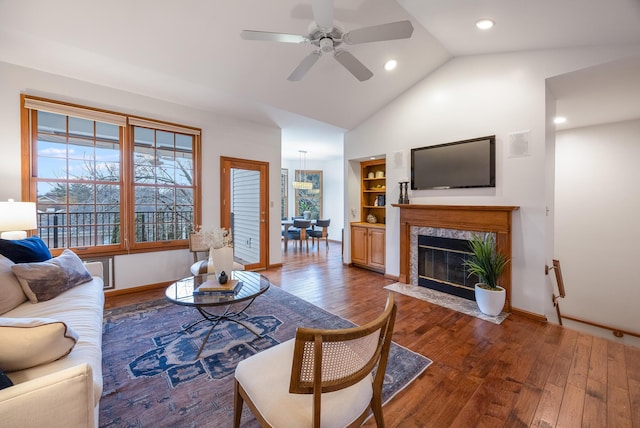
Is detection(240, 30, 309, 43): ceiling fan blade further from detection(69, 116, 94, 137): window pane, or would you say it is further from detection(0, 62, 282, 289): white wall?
detection(69, 116, 94, 137): window pane

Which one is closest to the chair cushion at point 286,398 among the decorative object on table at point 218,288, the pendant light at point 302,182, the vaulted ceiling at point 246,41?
the decorative object on table at point 218,288

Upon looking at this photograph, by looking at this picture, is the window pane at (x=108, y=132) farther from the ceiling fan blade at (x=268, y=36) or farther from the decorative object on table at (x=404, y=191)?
the decorative object on table at (x=404, y=191)

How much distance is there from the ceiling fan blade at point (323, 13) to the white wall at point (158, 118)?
2.94m

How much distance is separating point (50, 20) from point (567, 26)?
4.73 metres

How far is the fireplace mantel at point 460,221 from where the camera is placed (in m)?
3.26

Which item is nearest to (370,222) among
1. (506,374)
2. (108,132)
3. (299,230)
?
(299,230)

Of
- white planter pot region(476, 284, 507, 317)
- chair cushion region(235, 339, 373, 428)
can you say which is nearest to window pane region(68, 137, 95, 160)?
chair cushion region(235, 339, 373, 428)

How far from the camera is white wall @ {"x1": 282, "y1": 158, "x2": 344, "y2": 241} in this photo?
28.5ft

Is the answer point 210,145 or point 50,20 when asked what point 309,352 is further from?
point 210,145

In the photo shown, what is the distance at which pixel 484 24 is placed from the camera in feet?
9.21

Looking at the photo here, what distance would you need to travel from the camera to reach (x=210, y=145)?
4477 millimetres

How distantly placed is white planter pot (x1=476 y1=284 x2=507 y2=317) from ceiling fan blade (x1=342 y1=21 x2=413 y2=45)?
2.82 m

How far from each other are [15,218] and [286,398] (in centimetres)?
313

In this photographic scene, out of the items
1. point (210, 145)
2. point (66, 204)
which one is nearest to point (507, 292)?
point (210, 145)
